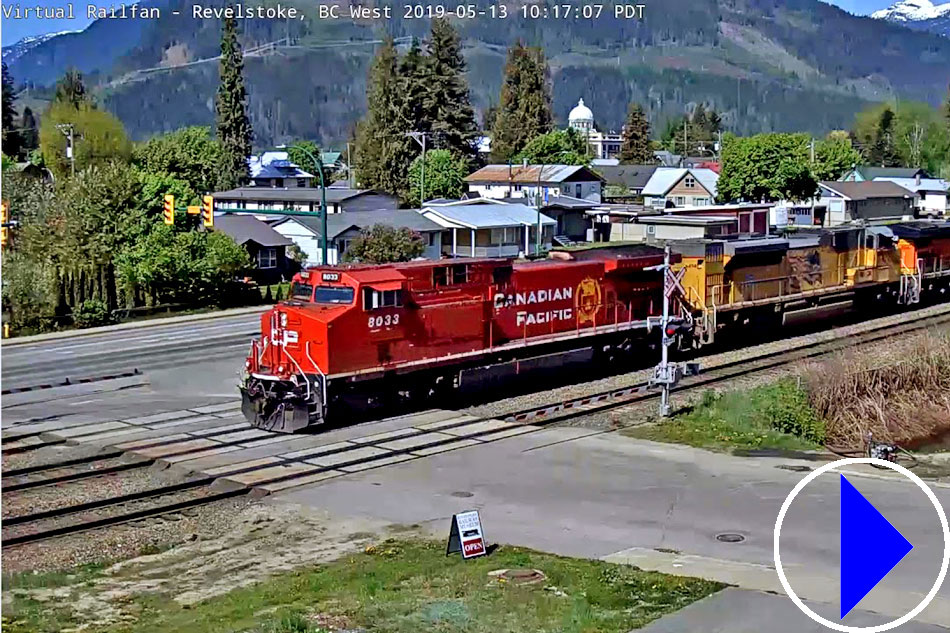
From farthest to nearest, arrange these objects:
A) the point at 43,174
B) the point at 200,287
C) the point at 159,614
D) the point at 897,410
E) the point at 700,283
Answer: the point at 43,174 → the point at 200,287 → the point at 700,283 → the point at 897,410 → the point at 159,614

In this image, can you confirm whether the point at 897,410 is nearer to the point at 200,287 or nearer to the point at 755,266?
the point at 755,266

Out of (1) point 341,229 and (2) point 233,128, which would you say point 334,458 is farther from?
(2) point 233,128

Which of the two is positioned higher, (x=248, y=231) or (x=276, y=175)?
(x=276, y=175)

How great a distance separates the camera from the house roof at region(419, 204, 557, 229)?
6756 centimetres

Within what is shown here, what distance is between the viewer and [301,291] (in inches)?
1025

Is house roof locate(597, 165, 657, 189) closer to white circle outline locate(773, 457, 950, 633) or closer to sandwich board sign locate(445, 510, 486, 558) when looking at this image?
sandwich board sign locate(445, 510, 486, 558)

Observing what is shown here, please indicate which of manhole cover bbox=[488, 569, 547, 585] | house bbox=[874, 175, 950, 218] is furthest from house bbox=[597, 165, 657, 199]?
manhole cover bbox=[488, 569, 547, 585]

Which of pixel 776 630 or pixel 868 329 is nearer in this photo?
pixel 776 630

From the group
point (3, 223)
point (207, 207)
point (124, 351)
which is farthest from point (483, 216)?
point (3, 223)

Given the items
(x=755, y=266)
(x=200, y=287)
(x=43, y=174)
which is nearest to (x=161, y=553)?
(x=755, y=266)

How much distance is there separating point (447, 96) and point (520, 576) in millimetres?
93747

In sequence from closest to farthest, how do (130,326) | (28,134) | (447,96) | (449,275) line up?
(449,275), (130,326), (447,96), (28,134)

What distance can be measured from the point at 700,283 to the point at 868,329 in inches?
356

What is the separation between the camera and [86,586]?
15.0 metres
